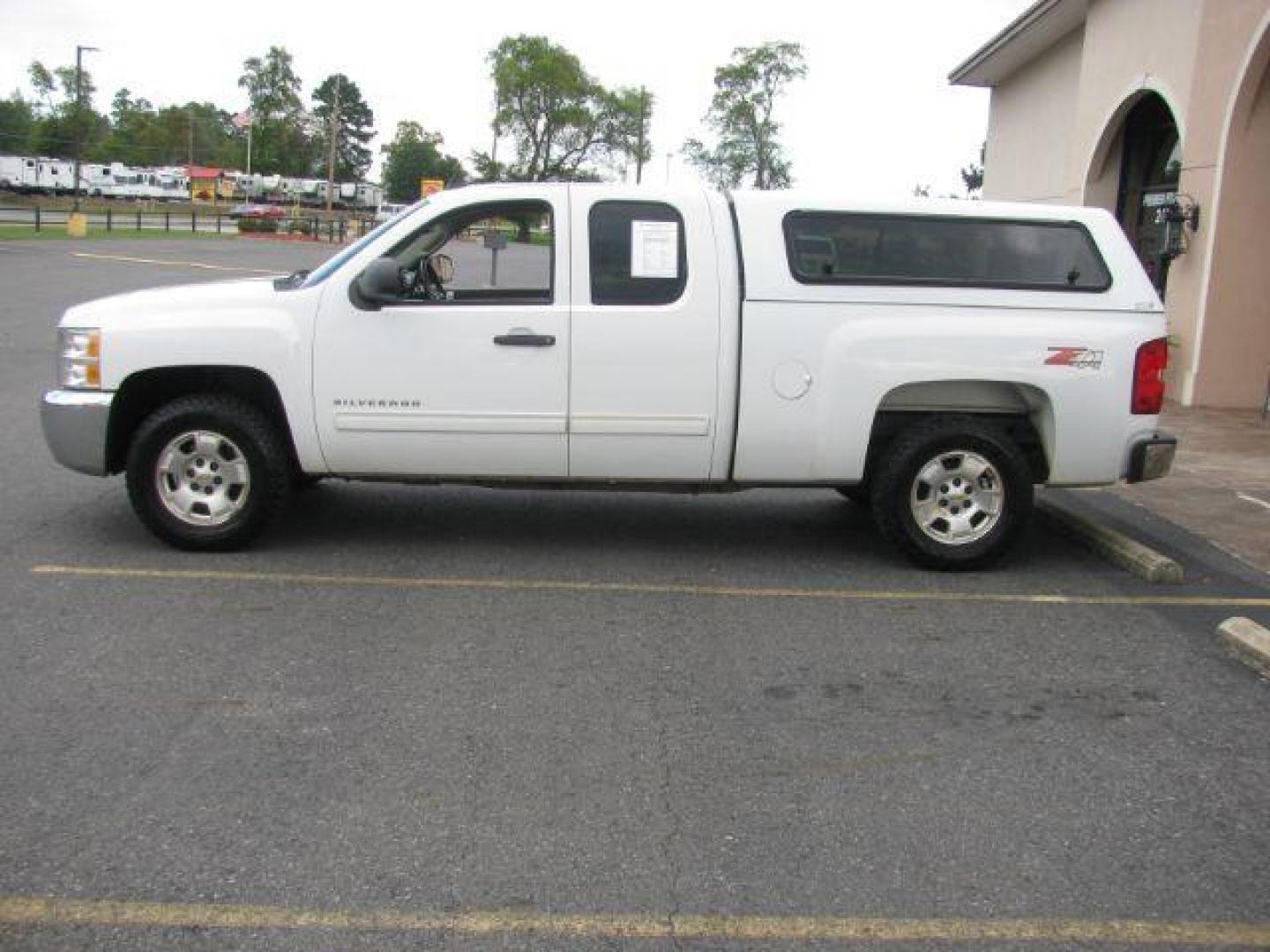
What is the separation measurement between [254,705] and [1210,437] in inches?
383

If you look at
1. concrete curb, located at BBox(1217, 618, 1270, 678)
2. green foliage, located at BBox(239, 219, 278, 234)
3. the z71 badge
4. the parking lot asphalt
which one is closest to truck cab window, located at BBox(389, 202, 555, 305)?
the parking lot asphalt

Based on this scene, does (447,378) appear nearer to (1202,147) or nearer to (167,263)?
(1202,147)

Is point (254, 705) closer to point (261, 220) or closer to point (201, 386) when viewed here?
point (201, 386)

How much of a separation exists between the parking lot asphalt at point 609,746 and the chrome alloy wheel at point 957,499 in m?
0.27

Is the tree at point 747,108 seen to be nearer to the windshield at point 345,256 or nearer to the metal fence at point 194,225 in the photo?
the metal fence at point 194,225

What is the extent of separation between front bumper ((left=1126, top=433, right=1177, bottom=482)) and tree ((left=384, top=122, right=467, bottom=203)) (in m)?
93.2

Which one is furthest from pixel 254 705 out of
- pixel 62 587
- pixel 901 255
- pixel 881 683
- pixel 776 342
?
pixel 901 255

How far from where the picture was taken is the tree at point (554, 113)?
3041 inches

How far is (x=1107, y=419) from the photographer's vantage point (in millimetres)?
6785

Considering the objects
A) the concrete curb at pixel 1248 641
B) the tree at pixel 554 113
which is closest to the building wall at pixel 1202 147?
the concrete curb at pixel 1248 641

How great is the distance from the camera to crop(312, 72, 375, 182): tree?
135750 mm

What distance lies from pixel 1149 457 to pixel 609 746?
12.5ft

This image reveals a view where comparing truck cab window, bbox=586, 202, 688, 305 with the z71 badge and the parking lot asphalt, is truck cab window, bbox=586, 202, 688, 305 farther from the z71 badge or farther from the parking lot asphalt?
the z71 badge

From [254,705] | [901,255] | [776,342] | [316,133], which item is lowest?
[254,705]
